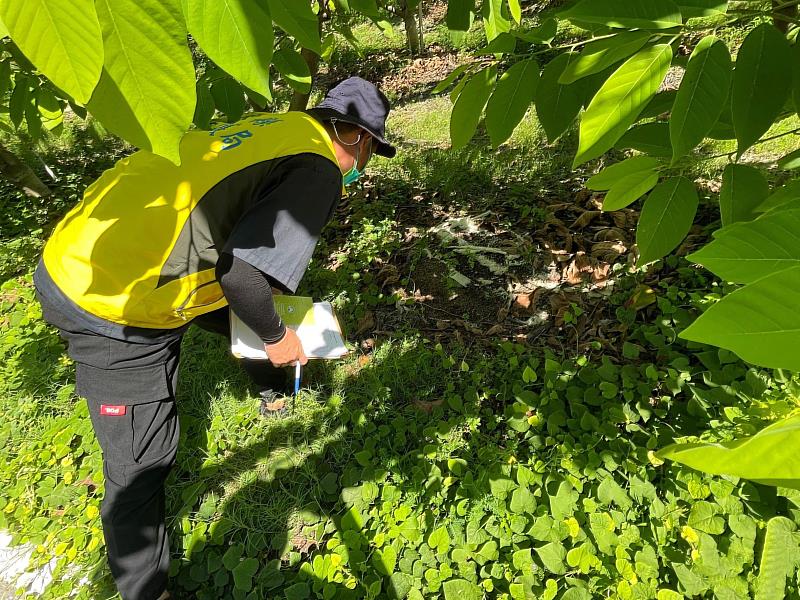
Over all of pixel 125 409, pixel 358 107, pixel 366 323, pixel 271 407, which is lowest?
pixel 271 407

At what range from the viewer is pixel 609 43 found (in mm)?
827

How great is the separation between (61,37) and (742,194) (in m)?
1.13

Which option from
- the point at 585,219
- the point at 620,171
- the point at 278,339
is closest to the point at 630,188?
the point at 620,171

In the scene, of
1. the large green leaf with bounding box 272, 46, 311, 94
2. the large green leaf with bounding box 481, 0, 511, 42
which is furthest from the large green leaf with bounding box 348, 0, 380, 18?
the large green leaf with bounding box 481, 0, 511, 42

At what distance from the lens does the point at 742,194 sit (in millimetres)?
933

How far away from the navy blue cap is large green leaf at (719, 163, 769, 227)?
130 cm

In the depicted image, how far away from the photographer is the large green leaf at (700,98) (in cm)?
75

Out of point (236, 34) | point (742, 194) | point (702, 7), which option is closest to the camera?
point (236, 34)

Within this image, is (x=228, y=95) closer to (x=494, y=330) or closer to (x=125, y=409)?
(x=125, y=409)

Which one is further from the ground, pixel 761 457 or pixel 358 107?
pixel 761 457

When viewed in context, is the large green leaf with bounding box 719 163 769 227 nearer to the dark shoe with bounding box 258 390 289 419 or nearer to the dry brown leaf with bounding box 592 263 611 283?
the dry brown leaf with bounding box 592 263 611 283

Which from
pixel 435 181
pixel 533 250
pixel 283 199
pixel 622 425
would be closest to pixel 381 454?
pixel 622 425

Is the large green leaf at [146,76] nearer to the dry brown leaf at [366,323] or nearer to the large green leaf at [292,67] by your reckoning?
the large green leaf at [292,67]

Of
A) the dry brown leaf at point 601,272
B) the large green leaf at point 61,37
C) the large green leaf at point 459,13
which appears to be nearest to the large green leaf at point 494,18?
the large green leaf at point 459,13
